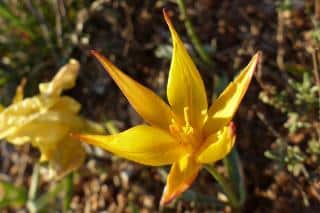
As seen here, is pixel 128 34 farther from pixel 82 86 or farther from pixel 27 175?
pixel 27 175

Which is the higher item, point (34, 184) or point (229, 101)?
point (229, 101)

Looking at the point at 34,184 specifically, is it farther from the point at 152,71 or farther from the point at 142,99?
the point at 142,99

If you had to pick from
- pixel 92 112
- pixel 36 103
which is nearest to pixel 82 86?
pixel 92 112

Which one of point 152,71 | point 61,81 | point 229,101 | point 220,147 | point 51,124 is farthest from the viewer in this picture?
point 152,71

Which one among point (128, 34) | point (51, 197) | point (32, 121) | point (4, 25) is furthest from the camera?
point (4, 25)

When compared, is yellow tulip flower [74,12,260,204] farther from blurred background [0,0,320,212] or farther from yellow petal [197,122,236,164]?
blurred background [0,0,320,212]

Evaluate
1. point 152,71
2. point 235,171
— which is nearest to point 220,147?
point 235,171

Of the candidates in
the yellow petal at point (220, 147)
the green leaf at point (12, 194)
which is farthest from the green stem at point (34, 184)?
the yellow petal at point (220, 147)

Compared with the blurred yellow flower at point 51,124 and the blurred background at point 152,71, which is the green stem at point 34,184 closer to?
the blurred background at point 152,71
